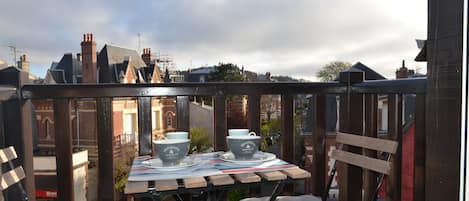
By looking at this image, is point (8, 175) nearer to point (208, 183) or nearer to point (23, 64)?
point (208, 183)

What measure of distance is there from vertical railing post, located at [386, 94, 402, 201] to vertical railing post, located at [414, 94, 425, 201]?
0.16 m

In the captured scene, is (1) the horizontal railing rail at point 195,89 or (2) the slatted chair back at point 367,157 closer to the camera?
(2) the slatted chair back at point 367,157

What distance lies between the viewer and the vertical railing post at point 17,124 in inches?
66.7

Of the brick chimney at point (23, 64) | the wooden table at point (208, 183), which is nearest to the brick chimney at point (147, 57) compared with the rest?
the brick chimney at point (23, 64)

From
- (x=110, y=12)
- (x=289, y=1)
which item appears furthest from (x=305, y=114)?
(x=110, y=12)

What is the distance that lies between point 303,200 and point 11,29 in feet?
19.0

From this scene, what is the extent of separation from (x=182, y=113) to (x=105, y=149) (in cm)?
44

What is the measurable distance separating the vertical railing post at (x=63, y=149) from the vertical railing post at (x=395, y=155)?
5.45 feet

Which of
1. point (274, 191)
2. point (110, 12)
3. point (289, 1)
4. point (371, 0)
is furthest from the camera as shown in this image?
point (289, 1)

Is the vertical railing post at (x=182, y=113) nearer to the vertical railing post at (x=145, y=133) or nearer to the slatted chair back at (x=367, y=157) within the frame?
the vertical railing post at (x=145, y=133)

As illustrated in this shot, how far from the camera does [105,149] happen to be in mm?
1854

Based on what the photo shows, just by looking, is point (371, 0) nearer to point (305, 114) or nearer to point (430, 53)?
point (430, 53)

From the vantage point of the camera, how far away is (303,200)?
1883 millimetres

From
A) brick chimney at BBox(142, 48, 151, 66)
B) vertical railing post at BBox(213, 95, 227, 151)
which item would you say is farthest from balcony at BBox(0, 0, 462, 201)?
brick chimney at BBox(142, 48, 151, 66)
